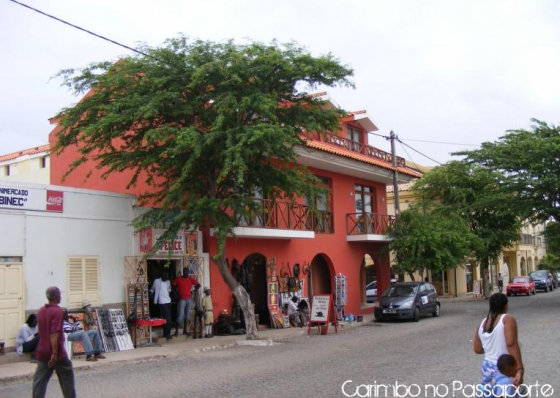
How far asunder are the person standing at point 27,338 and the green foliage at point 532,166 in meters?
21.8

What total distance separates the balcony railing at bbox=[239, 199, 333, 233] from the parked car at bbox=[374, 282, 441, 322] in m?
→ 3.82

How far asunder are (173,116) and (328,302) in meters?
7.42

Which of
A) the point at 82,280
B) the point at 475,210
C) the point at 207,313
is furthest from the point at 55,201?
the point at 475,210

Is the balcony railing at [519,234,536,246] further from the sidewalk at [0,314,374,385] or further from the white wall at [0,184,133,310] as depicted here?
the white wall at [0,184,133,310]

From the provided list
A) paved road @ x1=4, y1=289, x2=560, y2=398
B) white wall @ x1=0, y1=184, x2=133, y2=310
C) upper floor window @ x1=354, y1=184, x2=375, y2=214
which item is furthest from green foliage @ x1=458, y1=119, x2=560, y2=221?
white wall @ x1=0, y1=184, x2=133, y2=310

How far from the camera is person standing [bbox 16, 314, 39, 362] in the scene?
43.5ft

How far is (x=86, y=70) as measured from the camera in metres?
16.2

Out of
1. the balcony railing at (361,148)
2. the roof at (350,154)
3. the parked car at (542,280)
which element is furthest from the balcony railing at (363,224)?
the parked car at (542,280)

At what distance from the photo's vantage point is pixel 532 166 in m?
27.2

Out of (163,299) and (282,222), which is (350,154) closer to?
(282,222)

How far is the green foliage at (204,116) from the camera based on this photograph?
49.5 feet

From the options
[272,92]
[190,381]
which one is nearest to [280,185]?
[272,92]

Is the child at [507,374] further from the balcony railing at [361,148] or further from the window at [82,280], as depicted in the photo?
the balcony railing at [361,148]

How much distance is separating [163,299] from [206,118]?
5.03 m
